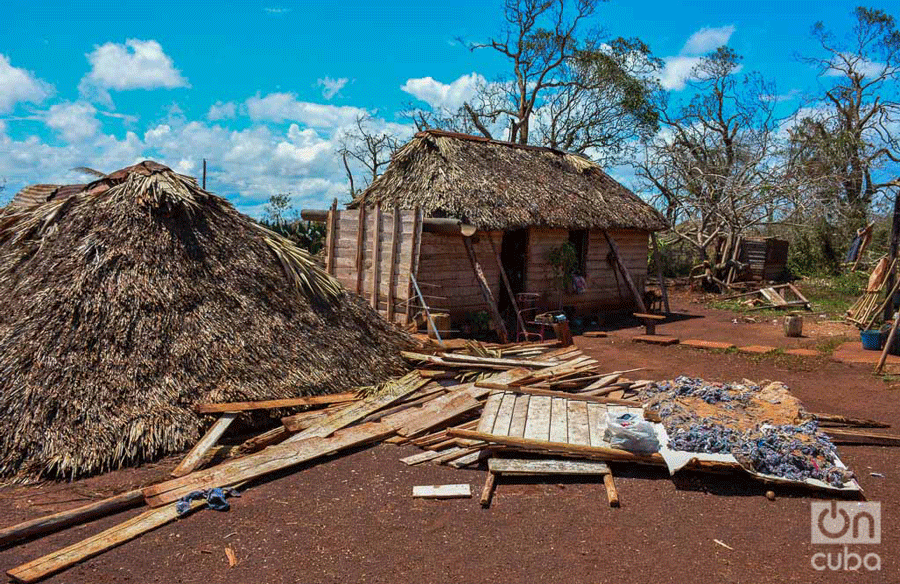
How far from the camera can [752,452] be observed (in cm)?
527

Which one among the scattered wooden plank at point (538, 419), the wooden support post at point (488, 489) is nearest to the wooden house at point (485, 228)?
the scattered wooden plank at point (538, 419)

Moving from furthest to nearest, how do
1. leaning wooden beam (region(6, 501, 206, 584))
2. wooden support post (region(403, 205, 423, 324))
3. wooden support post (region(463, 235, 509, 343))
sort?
wooden support post (region(463, 235, 509, 343)) < wooden support post (region(403, 205, 423, 324)) < leaning wooden beam (region(6, 501, 206, 584))

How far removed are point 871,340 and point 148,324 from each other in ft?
37.3

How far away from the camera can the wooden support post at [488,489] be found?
4953 millimetres

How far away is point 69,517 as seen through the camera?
4566mm

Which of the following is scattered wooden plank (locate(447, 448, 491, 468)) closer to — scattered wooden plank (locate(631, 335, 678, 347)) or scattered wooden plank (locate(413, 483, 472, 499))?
scattered wooden plank (locate(413, 483, 472, 499))

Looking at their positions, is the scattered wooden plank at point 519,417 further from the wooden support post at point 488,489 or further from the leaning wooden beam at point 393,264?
the leaning wooden beam at point 393,264

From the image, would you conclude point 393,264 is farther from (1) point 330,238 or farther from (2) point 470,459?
(2) point 470,459

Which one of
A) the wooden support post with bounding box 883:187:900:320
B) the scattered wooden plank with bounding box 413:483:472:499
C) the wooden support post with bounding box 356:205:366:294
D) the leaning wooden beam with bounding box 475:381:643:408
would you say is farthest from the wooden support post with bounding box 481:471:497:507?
the wooden support post with bounding box 883:187:900:320

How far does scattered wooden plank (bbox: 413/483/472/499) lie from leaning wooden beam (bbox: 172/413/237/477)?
1.92 meters

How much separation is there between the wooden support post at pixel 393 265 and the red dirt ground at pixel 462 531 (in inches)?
190

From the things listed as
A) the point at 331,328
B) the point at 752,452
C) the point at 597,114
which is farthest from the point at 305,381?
the point at 597,114

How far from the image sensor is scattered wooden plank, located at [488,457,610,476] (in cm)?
539

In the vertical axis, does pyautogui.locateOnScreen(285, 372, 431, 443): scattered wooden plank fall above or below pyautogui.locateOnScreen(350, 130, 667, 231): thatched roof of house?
below
